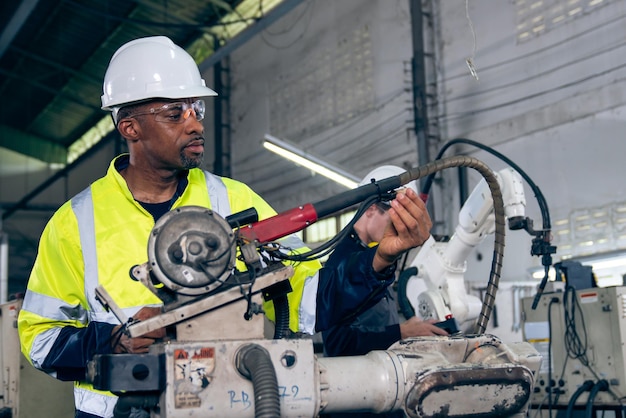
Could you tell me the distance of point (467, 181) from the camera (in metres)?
5.34

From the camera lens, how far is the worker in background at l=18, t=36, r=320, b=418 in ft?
5.16

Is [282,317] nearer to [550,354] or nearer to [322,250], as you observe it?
[322,250]

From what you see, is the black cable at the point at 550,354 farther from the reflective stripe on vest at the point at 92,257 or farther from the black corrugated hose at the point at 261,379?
the black corrugated hose at the point at 261,379

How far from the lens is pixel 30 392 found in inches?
126

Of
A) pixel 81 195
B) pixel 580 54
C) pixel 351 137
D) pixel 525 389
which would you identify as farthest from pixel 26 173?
pixel 525 389

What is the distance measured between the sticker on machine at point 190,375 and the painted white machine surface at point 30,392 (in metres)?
2.21

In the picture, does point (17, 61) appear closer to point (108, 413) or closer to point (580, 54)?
point (580, 54)

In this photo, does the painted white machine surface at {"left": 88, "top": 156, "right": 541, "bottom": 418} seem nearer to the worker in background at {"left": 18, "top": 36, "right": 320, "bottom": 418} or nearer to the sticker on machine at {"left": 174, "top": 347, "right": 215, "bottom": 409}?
the sticker on machine at {"left": 174, "top": 347, "right": 215, "bottom": 409}

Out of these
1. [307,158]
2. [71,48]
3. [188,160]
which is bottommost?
[188,160]

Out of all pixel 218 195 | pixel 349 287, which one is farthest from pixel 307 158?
pixel 349 287

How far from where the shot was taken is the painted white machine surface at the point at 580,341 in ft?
10.3

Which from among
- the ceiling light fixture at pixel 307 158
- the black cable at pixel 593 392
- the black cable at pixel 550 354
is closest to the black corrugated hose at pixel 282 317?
the black cable at pixel 593 392

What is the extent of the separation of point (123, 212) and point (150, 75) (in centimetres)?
32

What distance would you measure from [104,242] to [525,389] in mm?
941
